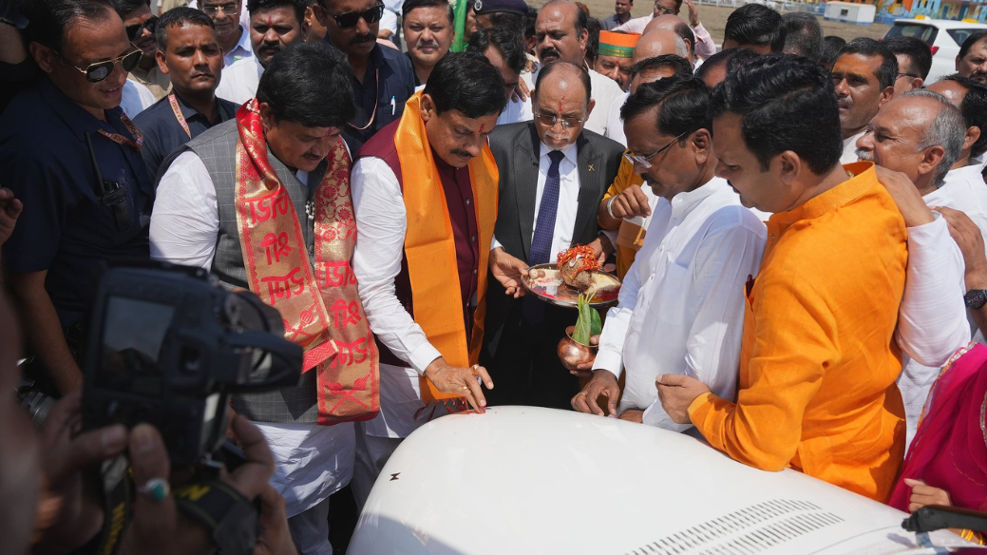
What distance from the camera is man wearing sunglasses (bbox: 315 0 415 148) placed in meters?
4.12

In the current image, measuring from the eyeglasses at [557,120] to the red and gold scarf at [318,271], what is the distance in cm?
142

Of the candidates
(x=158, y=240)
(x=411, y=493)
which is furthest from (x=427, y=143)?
(x=411, y=493)

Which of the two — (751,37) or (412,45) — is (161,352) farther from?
(751,37)

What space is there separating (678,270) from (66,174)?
2.09 meters

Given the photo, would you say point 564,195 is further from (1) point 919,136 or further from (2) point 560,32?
(2) point 560,32

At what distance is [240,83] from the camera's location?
4434mm

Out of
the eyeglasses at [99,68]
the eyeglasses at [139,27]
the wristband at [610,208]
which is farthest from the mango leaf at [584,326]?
the eyeglasses at [139,27]

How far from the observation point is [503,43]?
194 inches

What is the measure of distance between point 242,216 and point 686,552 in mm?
1715

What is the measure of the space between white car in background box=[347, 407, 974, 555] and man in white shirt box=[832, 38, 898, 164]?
329 centimetres

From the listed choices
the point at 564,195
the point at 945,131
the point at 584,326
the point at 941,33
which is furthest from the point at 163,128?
the point at 941,33

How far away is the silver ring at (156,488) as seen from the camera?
976 mm

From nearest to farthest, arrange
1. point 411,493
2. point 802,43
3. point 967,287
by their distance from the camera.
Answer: point 411,493 → point 967,287 → point 802,43

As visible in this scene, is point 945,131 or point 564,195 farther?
point 564,195
